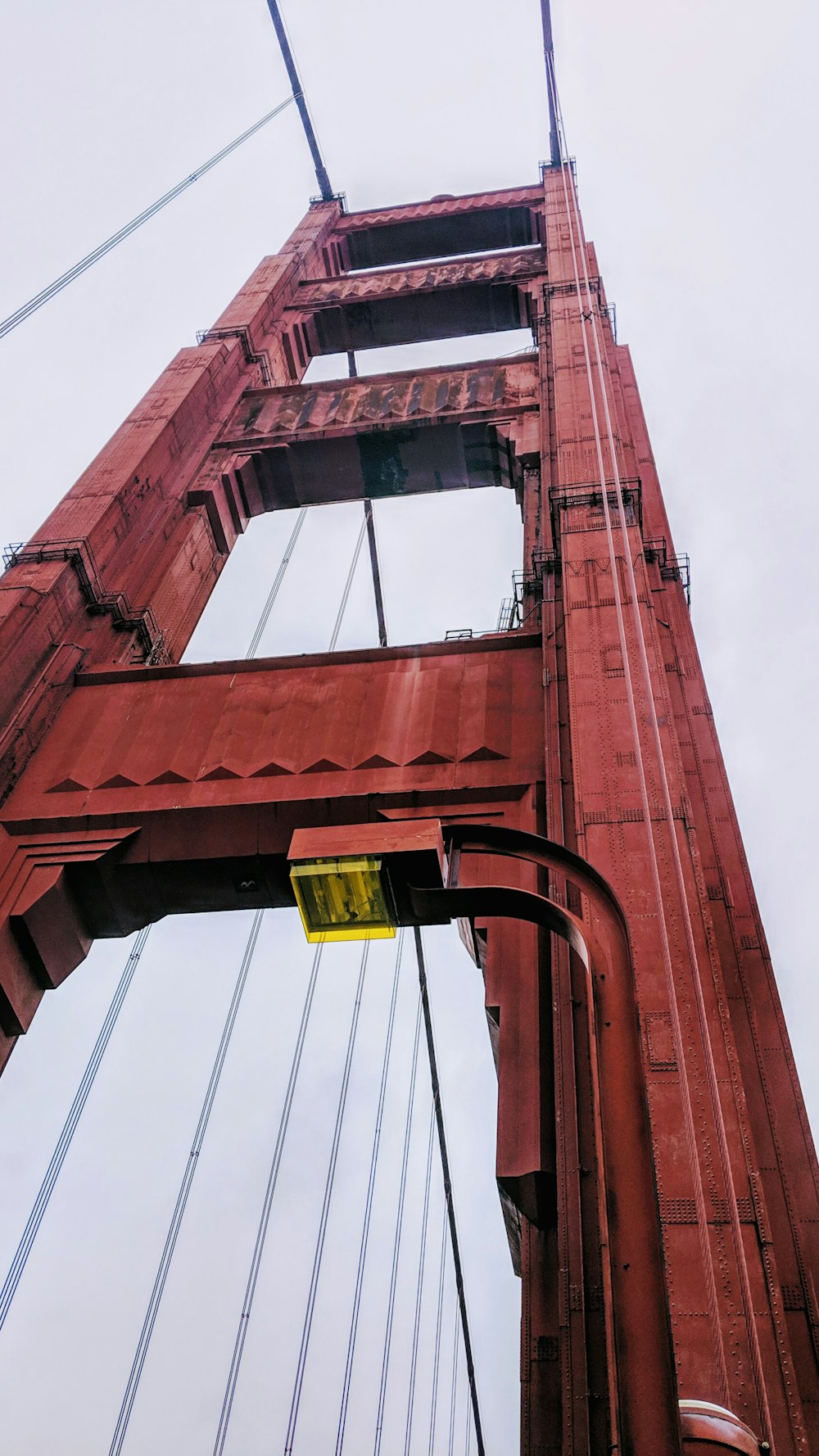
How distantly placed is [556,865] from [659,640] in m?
5.22

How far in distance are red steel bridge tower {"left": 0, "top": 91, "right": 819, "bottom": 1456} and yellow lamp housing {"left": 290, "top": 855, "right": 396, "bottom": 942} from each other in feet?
0.11

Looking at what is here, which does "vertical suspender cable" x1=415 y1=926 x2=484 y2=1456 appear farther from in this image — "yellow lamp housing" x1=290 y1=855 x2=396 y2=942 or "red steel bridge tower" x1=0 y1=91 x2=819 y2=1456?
"yellow lamp housing" x1=290 y1=855 x2=396 y2=942

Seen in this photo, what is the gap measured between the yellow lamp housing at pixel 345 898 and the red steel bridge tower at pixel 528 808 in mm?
35

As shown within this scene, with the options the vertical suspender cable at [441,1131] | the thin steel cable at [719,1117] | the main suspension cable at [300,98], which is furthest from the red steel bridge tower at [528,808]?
the main suspension cable at [300,98]

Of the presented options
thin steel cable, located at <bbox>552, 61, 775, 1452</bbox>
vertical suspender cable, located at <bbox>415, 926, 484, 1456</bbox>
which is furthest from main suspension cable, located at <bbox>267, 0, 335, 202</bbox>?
thin steel cable, located at <bbox>552, 61, 775, 1452</bbox>

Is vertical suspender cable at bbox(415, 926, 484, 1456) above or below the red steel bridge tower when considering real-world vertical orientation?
above

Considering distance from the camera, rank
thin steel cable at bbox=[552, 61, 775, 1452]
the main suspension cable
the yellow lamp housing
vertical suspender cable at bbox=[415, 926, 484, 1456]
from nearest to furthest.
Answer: thin steel cable at bbox=[552, 61, 775, 1452] < the yellow lamp housing < vertical suspender cable at bbox=[415, 926, 484, 1456] < the main suspension cable

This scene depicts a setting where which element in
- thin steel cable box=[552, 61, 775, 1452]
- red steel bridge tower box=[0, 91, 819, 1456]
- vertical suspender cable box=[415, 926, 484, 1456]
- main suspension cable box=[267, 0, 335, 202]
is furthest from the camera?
main suspension cable box=[267, 0, 335, 202]

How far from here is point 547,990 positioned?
298 inches

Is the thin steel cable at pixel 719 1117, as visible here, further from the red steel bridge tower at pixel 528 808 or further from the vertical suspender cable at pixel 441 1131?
the vertical suspender cable at pixel 441 1131

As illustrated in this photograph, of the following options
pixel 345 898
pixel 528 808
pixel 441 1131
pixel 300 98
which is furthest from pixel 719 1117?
pixel 300 98

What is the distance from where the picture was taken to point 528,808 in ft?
29.2

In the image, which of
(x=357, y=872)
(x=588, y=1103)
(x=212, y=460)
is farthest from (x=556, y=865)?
(x=212, y=460)

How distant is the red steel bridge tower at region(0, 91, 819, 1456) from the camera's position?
4.71 metres
